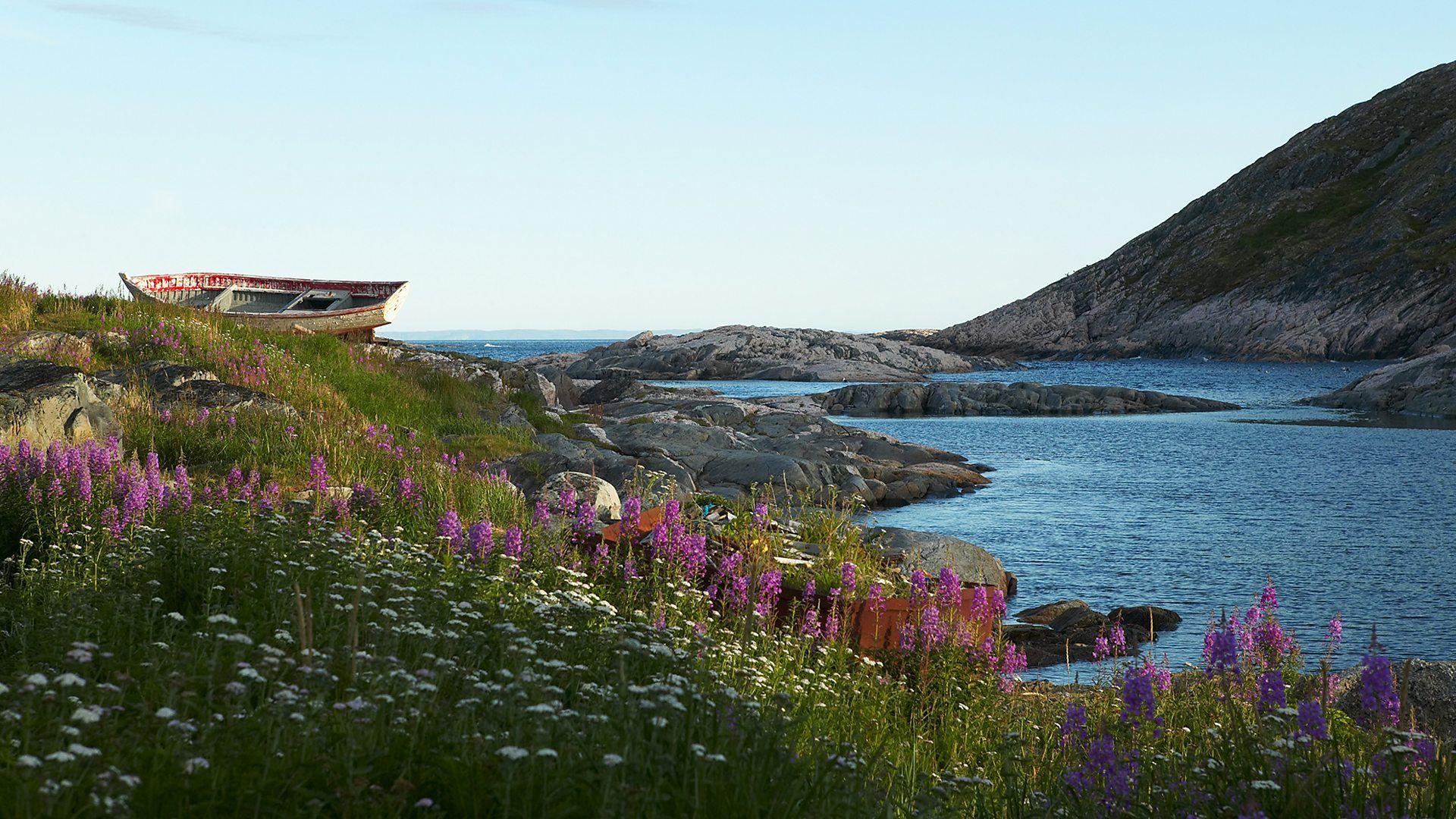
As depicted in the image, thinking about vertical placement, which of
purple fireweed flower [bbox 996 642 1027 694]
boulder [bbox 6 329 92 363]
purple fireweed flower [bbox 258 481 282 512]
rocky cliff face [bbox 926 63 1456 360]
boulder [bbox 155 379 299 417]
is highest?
rocky cliff face [bbox 926 63 1456 360]

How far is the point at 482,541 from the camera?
7.75 meters

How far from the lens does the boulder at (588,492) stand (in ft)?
40.4

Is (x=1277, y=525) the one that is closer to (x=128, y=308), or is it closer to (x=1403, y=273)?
(x=128, y=308)

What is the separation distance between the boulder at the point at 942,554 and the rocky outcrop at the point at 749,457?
1.91 metres

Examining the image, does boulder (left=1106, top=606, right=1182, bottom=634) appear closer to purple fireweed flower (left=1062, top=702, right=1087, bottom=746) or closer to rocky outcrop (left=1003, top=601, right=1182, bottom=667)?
rocky outcrop (left=1003, top=601, right=1182, bottom=667)

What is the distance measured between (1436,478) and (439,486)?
31.5 metres

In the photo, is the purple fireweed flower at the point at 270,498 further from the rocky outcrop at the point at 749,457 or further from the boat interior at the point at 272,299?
the boat interior at the point at 272,299

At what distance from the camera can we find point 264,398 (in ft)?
47.5

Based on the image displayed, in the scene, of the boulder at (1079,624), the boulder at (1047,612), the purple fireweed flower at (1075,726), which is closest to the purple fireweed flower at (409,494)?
the purple fireweed flower at (1075,726)

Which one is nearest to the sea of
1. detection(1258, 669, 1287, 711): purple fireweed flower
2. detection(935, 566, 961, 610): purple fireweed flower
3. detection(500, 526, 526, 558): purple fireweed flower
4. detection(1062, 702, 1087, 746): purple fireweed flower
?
detection(1258, 669, 1287, 711): purple fireweed flower

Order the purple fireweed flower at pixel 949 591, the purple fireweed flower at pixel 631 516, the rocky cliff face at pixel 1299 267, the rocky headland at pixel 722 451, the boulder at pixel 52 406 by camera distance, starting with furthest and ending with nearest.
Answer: the rocky cliff face at pixel 1299 267 → the rocky headland at pixel 722 451 → the boulder at pixel 52 406 → the purple fireweed flower at pixel 631 516 → the purple fireweed flower at pixel 949 591

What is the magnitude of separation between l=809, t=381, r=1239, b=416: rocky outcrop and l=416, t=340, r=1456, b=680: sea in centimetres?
857

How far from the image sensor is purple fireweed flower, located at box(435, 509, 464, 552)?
815 cm

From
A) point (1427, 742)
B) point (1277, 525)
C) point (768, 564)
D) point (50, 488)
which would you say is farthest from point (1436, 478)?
point (50, 488)
